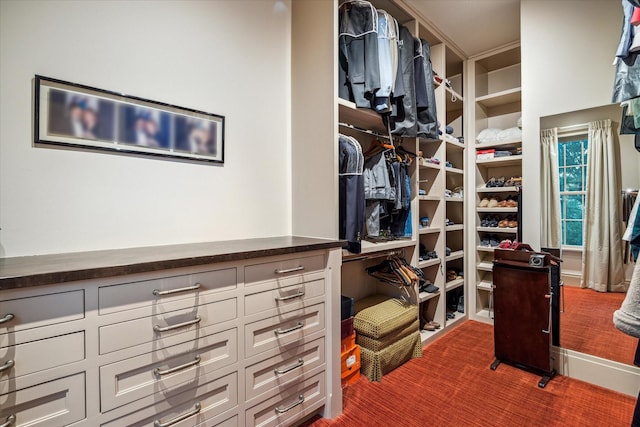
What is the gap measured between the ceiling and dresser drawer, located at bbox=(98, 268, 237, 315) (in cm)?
270

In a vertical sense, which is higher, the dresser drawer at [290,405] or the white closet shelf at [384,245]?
the white closet shelf at [384,245]

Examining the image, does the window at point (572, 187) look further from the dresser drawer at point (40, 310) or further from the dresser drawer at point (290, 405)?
the dresser drawer at point (40, 310)

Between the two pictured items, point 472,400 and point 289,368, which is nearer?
point 289,368

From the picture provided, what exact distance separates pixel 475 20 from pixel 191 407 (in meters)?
3.58

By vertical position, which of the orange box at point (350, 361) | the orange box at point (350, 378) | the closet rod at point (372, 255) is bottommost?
the orange box at point (350, 378)

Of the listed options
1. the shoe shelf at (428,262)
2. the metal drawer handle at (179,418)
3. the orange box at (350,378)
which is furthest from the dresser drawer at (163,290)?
the shoe shelf at (428,262)

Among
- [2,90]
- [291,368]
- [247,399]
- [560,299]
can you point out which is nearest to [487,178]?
[560,299]

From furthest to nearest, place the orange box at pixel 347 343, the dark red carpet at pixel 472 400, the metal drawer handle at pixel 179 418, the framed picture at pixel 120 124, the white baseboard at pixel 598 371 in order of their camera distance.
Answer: the orange box at pixel 347 343, the white baseboard at pixel 598 371, the dark red carpet at pixel 472 400, the framed picture at pixel 120 124, the metal drawer handle at pixel 179 418

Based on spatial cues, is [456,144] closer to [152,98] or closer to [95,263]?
[152,98]

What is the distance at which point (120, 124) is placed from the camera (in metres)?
1.45

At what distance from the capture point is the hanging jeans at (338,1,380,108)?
6.71 ft

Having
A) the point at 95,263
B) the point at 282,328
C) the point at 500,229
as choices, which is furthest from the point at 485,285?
the point at 95,263

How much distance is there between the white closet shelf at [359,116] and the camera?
2051mm

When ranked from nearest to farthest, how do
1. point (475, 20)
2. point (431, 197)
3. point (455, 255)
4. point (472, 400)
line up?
point (472, 400)
point (475, 20)
point (431, 197)
point (455, 255)
